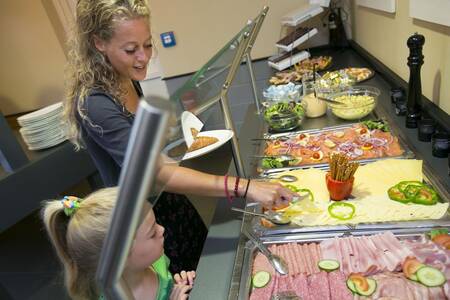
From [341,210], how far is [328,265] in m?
0.22

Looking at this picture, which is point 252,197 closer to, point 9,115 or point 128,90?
point 128,90

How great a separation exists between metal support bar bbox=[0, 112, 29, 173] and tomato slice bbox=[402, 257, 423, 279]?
7.00 feet

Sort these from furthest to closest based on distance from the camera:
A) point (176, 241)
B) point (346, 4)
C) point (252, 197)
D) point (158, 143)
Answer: point (346, 4)
point (176, 241)
point (252, 197)
point (158, 143)

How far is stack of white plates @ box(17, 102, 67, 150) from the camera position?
2.25m

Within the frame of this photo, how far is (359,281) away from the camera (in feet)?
2.55

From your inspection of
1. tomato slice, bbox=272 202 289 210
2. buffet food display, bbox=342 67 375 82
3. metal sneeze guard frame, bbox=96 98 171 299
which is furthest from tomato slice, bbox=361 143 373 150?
metal sneeze guard frame, bbox=96 98 171 299

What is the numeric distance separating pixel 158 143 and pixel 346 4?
2.71 metres

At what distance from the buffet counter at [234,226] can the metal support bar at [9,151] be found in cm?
142

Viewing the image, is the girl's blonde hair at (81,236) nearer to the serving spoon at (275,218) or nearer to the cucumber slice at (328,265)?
the serving spoon at (275,218)

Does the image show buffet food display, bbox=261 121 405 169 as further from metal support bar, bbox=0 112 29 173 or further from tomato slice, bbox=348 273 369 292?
metal support bar, bbox=0 112 29 173

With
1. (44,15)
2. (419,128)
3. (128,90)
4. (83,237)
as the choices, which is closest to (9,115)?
(44,15)

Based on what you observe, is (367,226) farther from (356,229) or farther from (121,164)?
(121,164)

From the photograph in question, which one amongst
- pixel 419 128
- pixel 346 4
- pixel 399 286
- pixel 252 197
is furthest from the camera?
pixel 346 4

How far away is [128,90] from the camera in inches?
48.3
